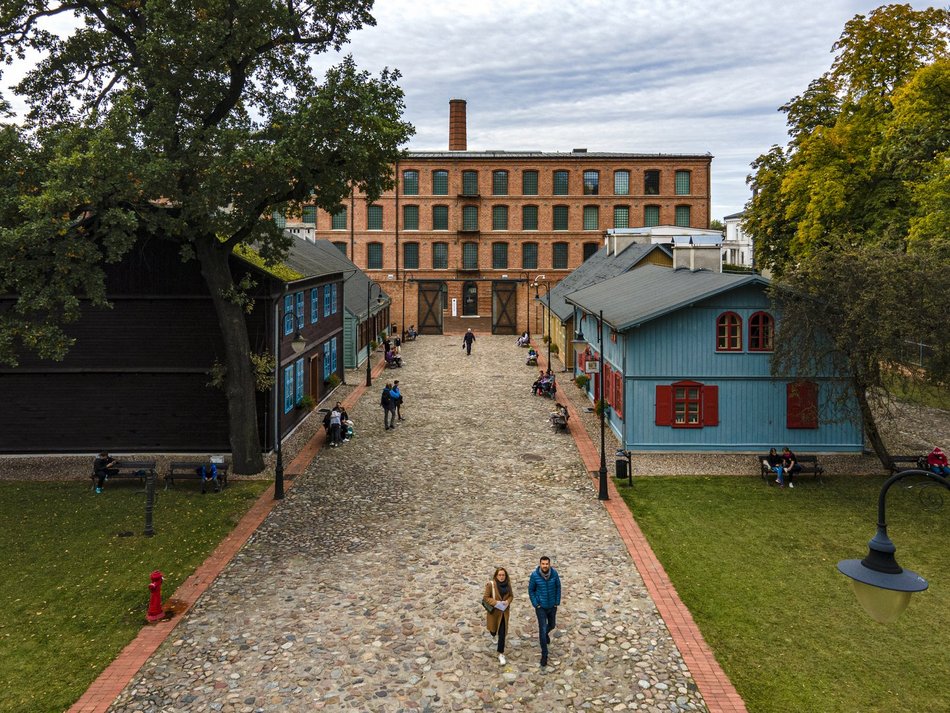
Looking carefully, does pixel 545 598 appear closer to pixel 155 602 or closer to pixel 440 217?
pixel 155 602

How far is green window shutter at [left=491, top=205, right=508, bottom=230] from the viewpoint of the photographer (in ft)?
204

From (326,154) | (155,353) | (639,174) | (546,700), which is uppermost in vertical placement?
(639,174)

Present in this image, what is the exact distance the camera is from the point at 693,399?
883 inches

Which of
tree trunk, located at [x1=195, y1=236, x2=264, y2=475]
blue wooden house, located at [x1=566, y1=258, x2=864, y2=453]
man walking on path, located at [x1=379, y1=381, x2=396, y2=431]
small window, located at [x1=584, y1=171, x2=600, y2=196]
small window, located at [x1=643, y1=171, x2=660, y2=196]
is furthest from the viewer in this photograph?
small window, located at [x1=643, y1=171, x2=660, y2=196]

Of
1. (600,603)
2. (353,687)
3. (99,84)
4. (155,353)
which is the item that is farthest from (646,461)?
(99,84)

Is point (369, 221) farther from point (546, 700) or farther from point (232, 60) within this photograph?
point (546, 700)

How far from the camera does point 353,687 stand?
9.93 metres

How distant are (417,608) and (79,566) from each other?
21.7 ft

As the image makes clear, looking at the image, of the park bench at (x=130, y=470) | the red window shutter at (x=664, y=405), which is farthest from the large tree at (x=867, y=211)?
the park bench at (x=130, y=470)

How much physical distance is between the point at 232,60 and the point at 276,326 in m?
7.68

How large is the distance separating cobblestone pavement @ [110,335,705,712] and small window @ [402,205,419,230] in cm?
4242

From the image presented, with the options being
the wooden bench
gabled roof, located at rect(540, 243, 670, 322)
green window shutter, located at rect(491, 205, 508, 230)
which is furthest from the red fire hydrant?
green window shutter, located at rect(491, 205, 508, 230)

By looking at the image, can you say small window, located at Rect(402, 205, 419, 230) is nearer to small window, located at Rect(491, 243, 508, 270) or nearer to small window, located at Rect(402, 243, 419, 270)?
small window, located at Rect(402, 243, 419, 270)

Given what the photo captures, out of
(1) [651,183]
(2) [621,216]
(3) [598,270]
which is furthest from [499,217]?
(3) [598,270]
